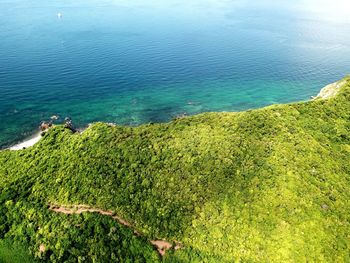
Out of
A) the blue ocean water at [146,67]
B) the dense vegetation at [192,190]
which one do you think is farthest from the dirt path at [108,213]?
the blue ocean water at [146,67]

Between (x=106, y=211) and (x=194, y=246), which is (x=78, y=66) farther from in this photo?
(x=194, y=246)

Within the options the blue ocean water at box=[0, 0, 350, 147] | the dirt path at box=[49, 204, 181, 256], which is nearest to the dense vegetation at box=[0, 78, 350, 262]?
the dirt path at box=[49, 204, 181, 256]

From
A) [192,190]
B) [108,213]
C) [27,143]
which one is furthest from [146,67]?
[108,213]

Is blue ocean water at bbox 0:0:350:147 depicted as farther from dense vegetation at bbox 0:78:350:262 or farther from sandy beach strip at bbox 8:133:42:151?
dense vegetation at bbox 0:78:350:262

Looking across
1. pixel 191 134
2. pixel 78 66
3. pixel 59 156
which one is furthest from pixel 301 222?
pixel 78 66

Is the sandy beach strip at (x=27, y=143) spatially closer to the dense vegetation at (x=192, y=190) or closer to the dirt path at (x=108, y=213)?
the dense vegetation at (x=192, y=190)

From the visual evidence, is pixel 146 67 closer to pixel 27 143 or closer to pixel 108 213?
pixel 27 143
